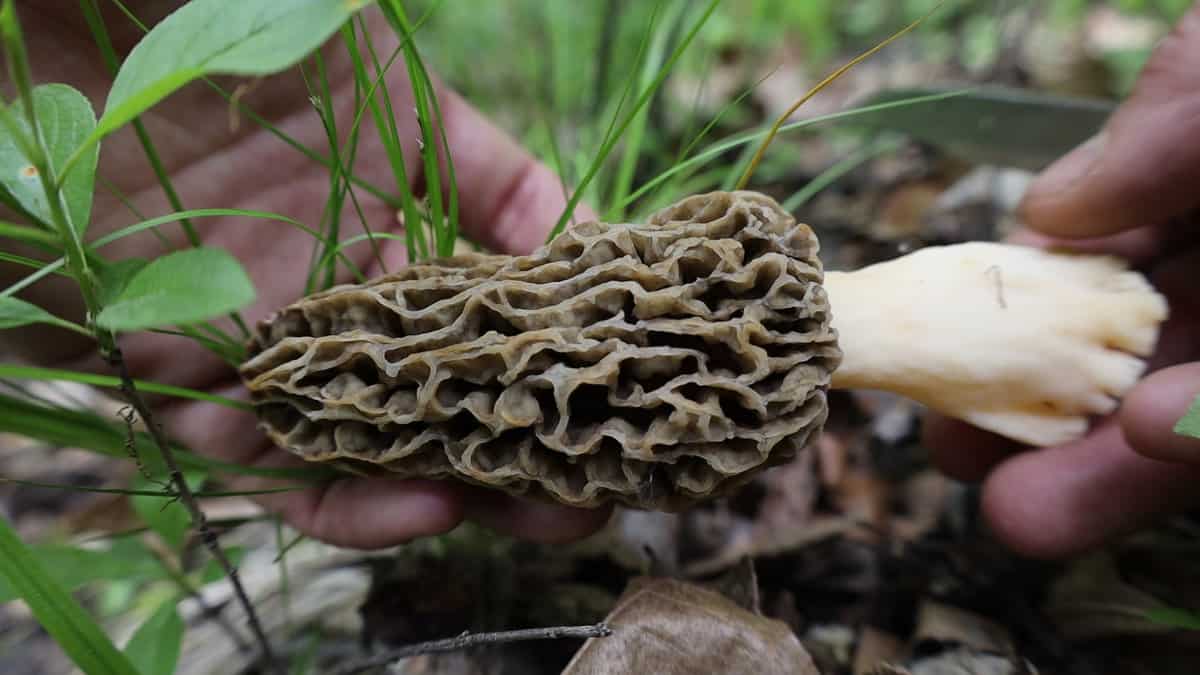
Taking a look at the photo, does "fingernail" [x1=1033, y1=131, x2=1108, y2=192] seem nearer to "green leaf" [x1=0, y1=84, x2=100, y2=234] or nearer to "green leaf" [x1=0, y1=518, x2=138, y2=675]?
"green leaf" [x1=0, y1=84, x2=100, y2=234]

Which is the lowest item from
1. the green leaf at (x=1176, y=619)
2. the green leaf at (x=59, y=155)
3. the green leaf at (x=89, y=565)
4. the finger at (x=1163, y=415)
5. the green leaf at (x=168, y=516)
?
the green leaf at (x=1176, y=619)

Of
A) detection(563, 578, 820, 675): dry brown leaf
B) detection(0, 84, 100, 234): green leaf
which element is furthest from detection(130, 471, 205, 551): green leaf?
detection(563, 578, 820, 675): dry brown leaf

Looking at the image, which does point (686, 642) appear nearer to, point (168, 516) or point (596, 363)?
point (596, 363)

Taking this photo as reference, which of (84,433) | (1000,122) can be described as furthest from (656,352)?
(1000,122)

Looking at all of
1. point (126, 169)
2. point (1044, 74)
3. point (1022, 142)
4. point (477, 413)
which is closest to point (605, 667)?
point (477, 413)

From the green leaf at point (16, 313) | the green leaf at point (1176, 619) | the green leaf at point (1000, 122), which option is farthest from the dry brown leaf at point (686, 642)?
the green leaf at point (1000, 122)

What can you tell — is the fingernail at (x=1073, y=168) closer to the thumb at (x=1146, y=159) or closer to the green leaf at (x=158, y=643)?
the thumb at (x=1146, y=159)
